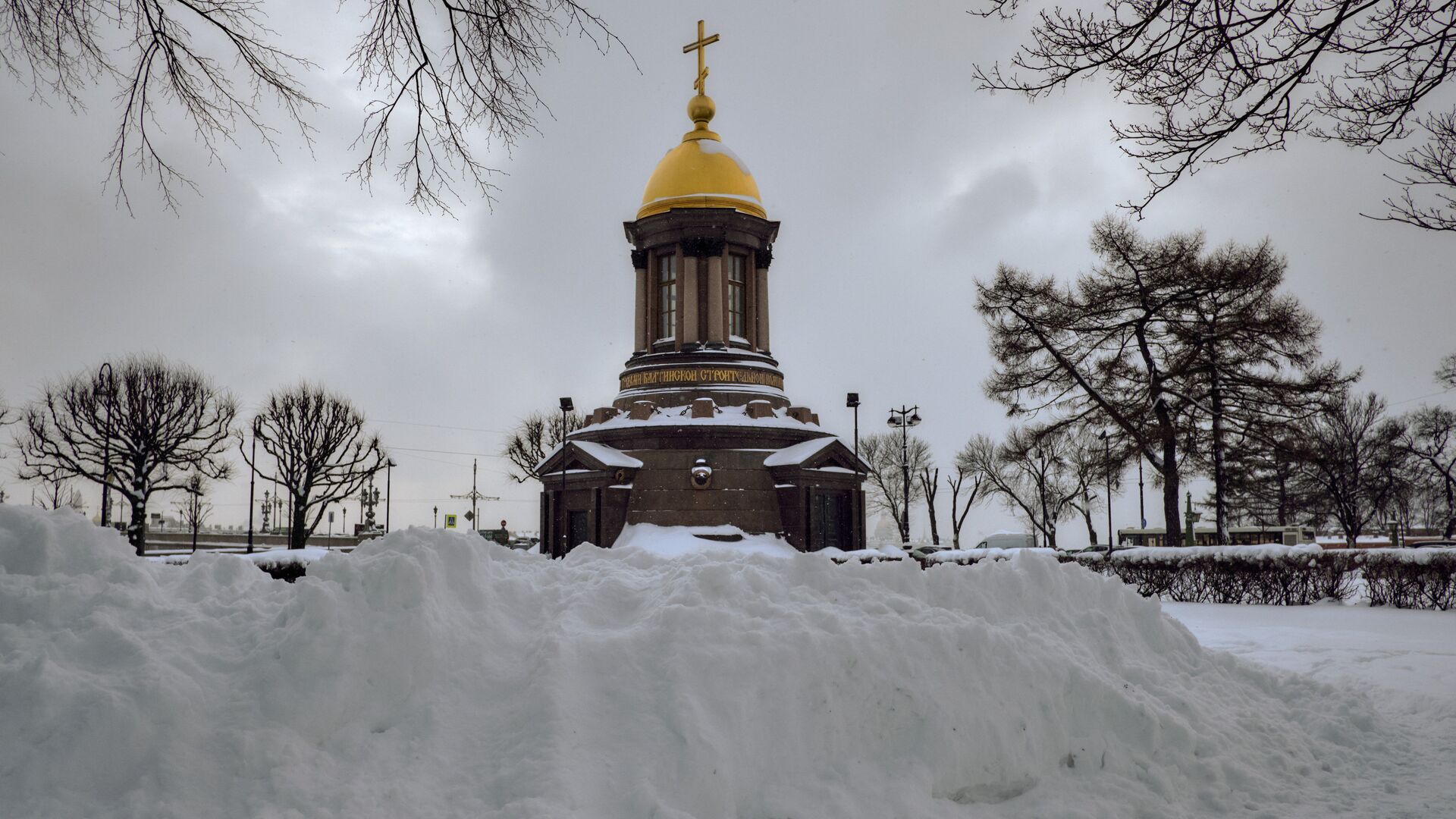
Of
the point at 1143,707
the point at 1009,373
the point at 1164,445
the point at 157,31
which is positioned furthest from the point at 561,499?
the point at 1143,707

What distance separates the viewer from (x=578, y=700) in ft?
15.3

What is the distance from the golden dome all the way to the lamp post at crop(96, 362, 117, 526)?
1873 cm

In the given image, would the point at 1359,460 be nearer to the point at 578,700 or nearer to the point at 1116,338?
the point at 1116,338

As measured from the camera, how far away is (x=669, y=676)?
483 cm

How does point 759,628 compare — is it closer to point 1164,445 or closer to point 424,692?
point 424,692

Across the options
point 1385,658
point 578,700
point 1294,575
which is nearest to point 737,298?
point 1294,575

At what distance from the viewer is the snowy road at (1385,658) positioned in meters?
5.76

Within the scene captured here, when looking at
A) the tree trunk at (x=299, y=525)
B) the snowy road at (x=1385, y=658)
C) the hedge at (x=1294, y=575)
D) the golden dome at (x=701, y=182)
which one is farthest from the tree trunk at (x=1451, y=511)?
the tree trunk at (x=299, y=525)

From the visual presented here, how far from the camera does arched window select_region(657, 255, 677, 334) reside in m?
32.0

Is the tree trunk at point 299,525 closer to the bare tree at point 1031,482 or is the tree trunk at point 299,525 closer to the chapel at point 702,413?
the chapel at point 702,413

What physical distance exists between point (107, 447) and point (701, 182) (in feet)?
68.6

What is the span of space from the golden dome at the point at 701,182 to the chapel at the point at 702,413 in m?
0.05

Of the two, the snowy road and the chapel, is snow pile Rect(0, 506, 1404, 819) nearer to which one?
the snowy road

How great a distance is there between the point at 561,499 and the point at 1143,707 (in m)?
24.0
